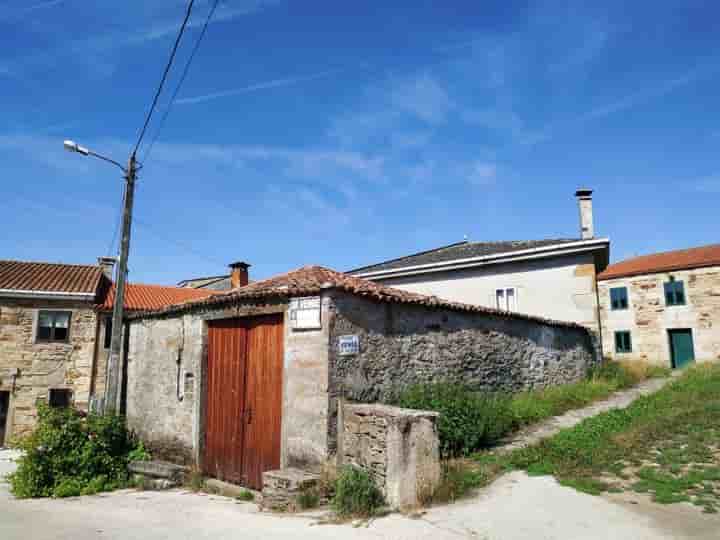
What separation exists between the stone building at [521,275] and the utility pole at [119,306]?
31.5ft

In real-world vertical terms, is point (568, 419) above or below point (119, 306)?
below

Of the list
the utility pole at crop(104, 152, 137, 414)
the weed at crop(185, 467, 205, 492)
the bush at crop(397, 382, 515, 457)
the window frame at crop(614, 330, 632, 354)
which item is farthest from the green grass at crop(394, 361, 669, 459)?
the window frame at crop(614, 330, 632, 354)

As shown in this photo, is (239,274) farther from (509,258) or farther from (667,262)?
(667,262)

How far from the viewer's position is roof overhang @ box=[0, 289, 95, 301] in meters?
18.3

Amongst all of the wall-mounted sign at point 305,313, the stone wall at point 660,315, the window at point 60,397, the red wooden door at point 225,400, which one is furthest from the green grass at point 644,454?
the window at point 60,397

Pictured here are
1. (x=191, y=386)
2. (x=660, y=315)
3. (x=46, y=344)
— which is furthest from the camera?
(x=660, y=315)

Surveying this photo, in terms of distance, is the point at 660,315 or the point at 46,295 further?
the point at 660,315

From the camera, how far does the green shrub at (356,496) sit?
539 centimetres

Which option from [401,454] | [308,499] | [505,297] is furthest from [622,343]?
[308,499]

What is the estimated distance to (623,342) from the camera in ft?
84.8

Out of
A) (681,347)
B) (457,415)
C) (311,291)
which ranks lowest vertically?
(457,415)

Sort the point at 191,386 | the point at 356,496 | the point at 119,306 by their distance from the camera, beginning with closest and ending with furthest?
the point at 356,496, the point at 191,386, the point at 119,306

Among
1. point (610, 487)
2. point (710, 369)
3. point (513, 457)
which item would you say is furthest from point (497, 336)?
point (710, 369)

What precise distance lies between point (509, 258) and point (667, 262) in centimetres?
1456
